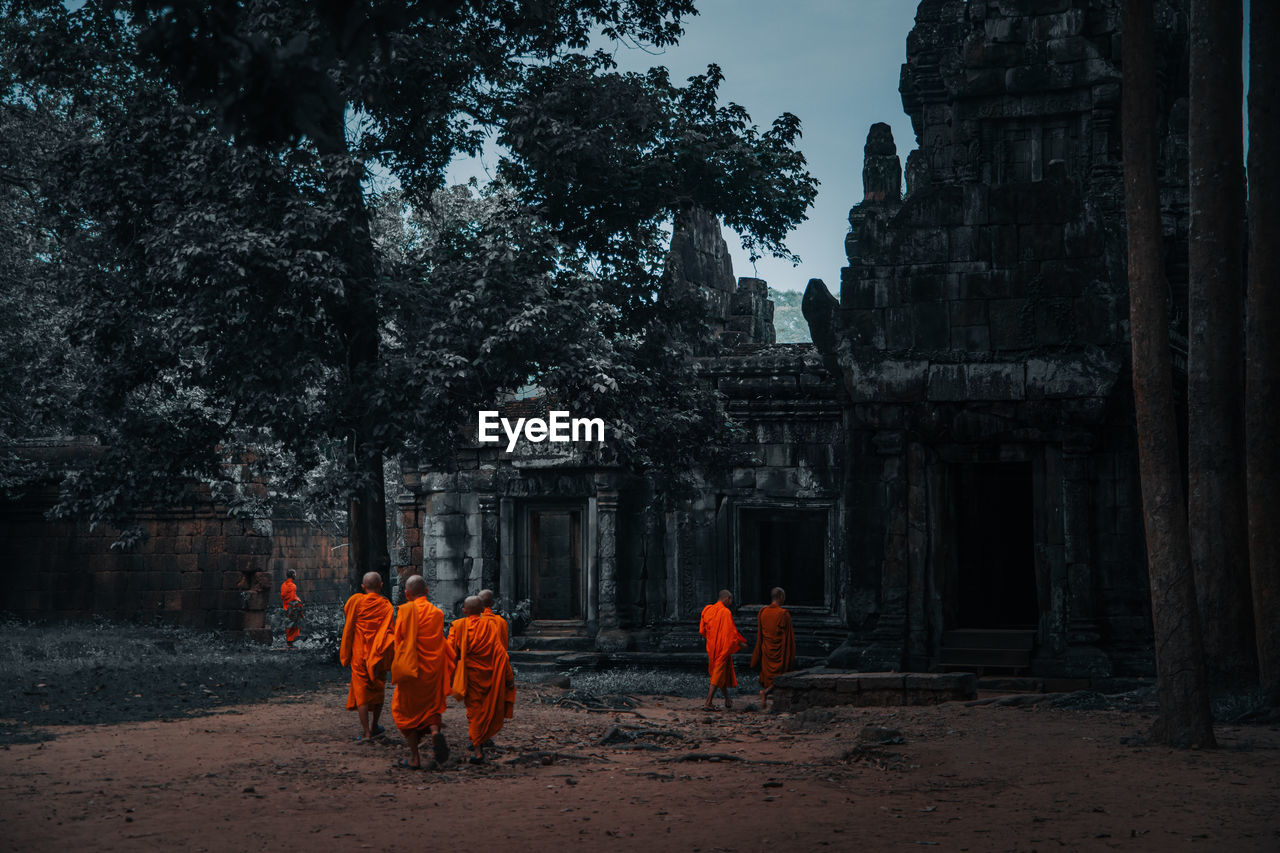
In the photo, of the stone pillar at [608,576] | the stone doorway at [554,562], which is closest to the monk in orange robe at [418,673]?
the stone pillar at [608,576]

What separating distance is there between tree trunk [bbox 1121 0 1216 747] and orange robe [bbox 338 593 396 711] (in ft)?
20.5

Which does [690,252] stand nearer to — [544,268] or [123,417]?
[544,268]

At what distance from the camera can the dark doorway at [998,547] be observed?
1675cm

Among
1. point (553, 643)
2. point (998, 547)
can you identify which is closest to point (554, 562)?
point (553, 643)

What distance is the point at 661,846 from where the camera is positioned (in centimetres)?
693

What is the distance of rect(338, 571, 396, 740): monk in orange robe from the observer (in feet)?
34.7

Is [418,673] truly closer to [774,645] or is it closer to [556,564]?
[774,645]

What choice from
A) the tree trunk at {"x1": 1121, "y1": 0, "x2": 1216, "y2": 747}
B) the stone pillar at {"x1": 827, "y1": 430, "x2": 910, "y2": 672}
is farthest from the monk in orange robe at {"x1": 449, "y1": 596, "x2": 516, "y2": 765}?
the stone pillar at {"x1": 827, "y1": 430, "x2": 910, "y2": 672}

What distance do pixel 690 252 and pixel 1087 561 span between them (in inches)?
356

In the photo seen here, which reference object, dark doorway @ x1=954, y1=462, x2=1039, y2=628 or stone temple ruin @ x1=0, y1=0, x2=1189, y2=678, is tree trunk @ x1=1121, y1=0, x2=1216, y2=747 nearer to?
stone temple ruin @ x1=0, y1=0, x2=1189, y2=678

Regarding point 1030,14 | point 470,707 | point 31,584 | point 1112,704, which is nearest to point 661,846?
point 470,707

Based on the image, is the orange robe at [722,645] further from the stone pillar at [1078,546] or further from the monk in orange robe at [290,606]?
the monk in orange robe at [290,606]

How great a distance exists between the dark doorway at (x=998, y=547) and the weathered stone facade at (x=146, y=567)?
11.2 m

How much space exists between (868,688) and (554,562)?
35.7 feet
